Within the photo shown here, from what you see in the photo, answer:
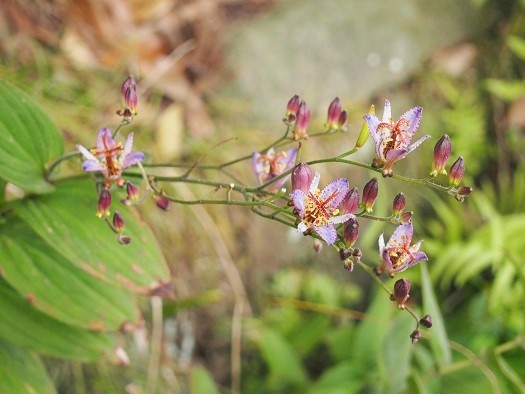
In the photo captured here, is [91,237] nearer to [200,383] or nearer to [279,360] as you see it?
[200,383]

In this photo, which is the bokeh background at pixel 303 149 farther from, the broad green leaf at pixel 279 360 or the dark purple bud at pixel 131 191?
the dark purple bud at pixel 131 191

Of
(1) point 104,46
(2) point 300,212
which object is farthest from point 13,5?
(2) point 300,212

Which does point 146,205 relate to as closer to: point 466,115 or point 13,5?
point 13,5

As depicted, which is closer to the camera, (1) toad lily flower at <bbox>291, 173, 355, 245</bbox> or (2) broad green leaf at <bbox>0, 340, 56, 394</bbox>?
(1) toad lily flower at <bbox>291, 173, 355, 245</bbox>

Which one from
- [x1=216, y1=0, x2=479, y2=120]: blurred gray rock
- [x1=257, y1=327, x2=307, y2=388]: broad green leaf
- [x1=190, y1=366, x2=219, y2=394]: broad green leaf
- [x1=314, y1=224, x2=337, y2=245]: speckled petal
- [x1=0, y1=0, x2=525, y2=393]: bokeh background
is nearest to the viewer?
[x1=314, y1=224, x2=337, y2=245]: speckled petal

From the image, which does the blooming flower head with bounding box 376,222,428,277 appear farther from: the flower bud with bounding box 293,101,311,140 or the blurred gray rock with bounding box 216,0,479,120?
the blurred gray rock with bounding box 216,0,479,120

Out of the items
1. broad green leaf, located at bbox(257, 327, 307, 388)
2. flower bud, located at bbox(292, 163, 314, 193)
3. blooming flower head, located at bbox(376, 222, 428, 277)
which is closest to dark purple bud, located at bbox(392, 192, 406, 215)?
blooming flower head, located at bbox(376, 222, 428, 277)
